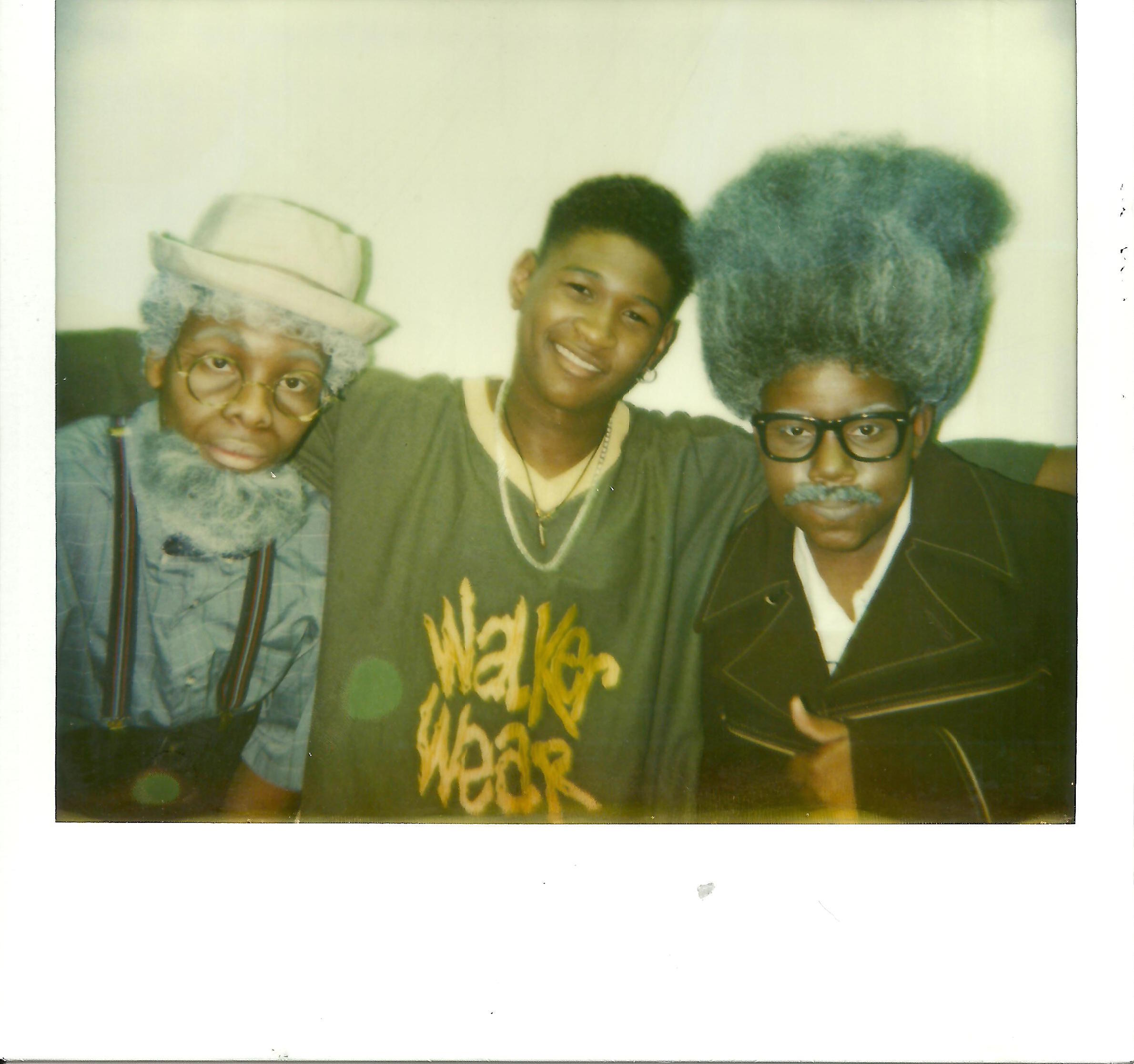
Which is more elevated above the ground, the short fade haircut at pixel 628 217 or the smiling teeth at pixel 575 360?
the short fade haircut at pixel 628 217

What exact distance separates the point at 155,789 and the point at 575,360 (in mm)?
1352

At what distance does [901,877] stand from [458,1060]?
106cm

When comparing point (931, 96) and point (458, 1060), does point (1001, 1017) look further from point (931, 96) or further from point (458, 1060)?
point (931, 96)

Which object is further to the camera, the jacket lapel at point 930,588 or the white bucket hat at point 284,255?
the jacket lapel at point 930,588

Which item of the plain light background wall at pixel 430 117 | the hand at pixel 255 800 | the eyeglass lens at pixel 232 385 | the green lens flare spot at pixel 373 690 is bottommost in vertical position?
the hand at pixel 255 800

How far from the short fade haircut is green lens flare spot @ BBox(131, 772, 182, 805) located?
4.73ft

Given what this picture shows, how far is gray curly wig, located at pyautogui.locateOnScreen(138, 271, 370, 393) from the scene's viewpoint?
1.90 metres

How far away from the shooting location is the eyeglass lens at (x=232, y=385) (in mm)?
1910

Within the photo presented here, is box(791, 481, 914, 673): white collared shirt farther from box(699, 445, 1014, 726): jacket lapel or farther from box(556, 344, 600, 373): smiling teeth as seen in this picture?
box(556, 344, 600, 373): smiling teeth

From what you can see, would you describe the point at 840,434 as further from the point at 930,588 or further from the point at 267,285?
the point at 267,285

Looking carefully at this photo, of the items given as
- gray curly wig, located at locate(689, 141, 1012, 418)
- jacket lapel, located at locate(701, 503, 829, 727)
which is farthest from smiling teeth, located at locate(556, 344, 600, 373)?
jacket lapel, located at locate(701, 503, 829, 727)

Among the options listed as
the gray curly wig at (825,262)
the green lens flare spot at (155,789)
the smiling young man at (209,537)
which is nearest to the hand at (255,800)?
the smiling young man at (209,537)

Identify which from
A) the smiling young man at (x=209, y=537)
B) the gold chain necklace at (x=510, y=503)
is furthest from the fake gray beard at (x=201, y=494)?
the gold chain necklace at (x=510, y=503)

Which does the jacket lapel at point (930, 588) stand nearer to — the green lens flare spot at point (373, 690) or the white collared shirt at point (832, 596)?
the white collared shirt at point (832, 596)
